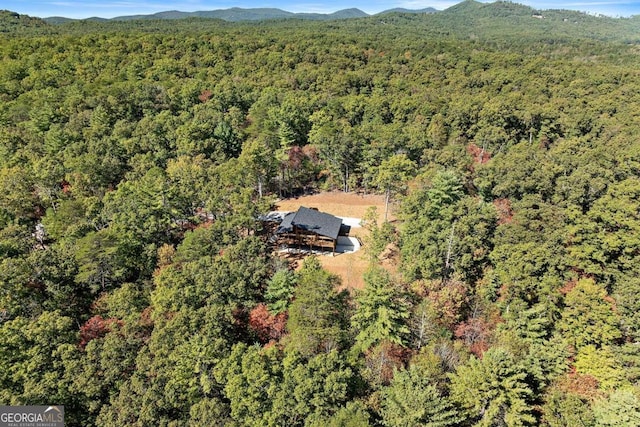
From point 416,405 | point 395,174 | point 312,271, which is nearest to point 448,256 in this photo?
point 312,271

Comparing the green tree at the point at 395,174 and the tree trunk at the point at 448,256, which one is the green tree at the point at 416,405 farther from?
the green tree at the point at 395,174

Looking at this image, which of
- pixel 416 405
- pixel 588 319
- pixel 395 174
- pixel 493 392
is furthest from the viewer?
pixel 395 174

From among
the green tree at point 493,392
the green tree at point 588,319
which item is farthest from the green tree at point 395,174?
the green tree at point 493,392

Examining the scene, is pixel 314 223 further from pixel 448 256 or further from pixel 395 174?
pixel 448 256

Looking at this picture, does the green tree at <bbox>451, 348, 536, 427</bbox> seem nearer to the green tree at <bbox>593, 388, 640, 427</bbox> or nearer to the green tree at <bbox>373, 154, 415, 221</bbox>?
the green tree at <bbox>593, 388, 640, 427</bbox>

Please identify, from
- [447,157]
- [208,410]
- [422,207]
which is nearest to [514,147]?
[447,157]

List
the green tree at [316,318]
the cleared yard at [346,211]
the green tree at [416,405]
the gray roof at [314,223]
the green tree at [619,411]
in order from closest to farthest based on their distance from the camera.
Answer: the green tree at [619,411] < the green tree at [416,405] < the green tree at [316,318] < the cleared yard at [346,211] < the gray roof at [314,223]
